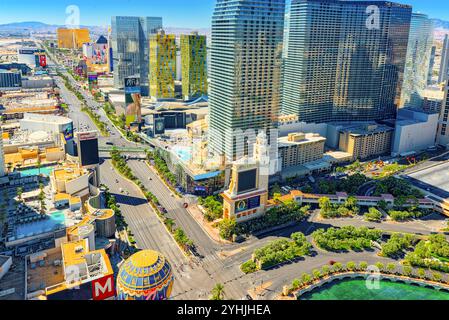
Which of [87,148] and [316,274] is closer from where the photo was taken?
[316,274]

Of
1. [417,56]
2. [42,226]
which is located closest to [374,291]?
[42,226]

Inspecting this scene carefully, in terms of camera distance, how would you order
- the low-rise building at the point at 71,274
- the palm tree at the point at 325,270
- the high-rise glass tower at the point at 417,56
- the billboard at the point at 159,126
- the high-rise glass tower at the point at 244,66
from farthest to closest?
the high-rise glass tower at the point at 417,56 < the billboard at the point at 159,126 < the high-rise glass tower at the point at 244,66 < the palm tree at the point at 325,270 < the low-rise building at the point at 71,274

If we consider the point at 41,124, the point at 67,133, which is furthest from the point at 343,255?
the point at 41,124

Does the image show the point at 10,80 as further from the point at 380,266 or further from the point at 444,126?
the point at 444,126

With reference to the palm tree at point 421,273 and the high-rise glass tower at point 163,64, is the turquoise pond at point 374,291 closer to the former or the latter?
the palm tree at point 421,273

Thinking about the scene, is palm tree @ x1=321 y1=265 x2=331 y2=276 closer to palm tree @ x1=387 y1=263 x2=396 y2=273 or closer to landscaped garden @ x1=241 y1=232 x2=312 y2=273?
landscaped garden @ x1=241 y1=232 x2=312 y2=273

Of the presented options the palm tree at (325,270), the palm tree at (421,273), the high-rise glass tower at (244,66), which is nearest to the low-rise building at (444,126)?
the high-rise glass tower at (244,66)

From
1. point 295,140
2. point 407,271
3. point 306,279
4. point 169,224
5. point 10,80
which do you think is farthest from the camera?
point 10,80
